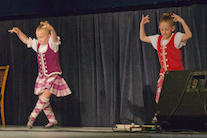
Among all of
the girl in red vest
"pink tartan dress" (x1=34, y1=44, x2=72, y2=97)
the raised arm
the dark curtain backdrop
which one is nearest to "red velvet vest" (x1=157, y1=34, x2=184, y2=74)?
the girl in red vest

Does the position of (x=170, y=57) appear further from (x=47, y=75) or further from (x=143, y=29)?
(x=47, y=75)

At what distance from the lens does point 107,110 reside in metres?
3.60

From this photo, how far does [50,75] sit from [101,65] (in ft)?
3.18

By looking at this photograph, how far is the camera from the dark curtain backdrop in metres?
3.46

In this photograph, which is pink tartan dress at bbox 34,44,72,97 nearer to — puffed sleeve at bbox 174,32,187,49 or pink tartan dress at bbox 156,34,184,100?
pink tartan dress at bbox 156,34,184,100

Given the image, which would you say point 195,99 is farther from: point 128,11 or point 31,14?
point 31,14

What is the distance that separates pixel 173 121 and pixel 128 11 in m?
2.45

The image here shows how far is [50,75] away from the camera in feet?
9.73

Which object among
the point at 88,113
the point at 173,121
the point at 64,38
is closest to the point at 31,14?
the point at 64,38

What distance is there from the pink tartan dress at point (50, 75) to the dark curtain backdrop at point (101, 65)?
0.71m

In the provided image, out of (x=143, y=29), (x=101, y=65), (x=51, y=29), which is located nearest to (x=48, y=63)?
(x=51, y=29)

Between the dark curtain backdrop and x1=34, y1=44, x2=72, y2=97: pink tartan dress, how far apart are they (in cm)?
71

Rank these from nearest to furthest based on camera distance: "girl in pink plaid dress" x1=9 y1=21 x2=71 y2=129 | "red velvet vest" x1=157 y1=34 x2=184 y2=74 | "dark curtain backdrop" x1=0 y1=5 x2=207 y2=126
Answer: "red velvet vest" x1=157 y1=34 x2=184 y2=74 → "girl in pink plaid dress" x1=9 y1=21 x2=71 y2=129 → "dark curtain backdrop" x1=0 y1=5 x2=207 y2=126

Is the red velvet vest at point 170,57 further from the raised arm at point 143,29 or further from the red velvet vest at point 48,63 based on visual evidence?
the red velvet vest at point 48,63
